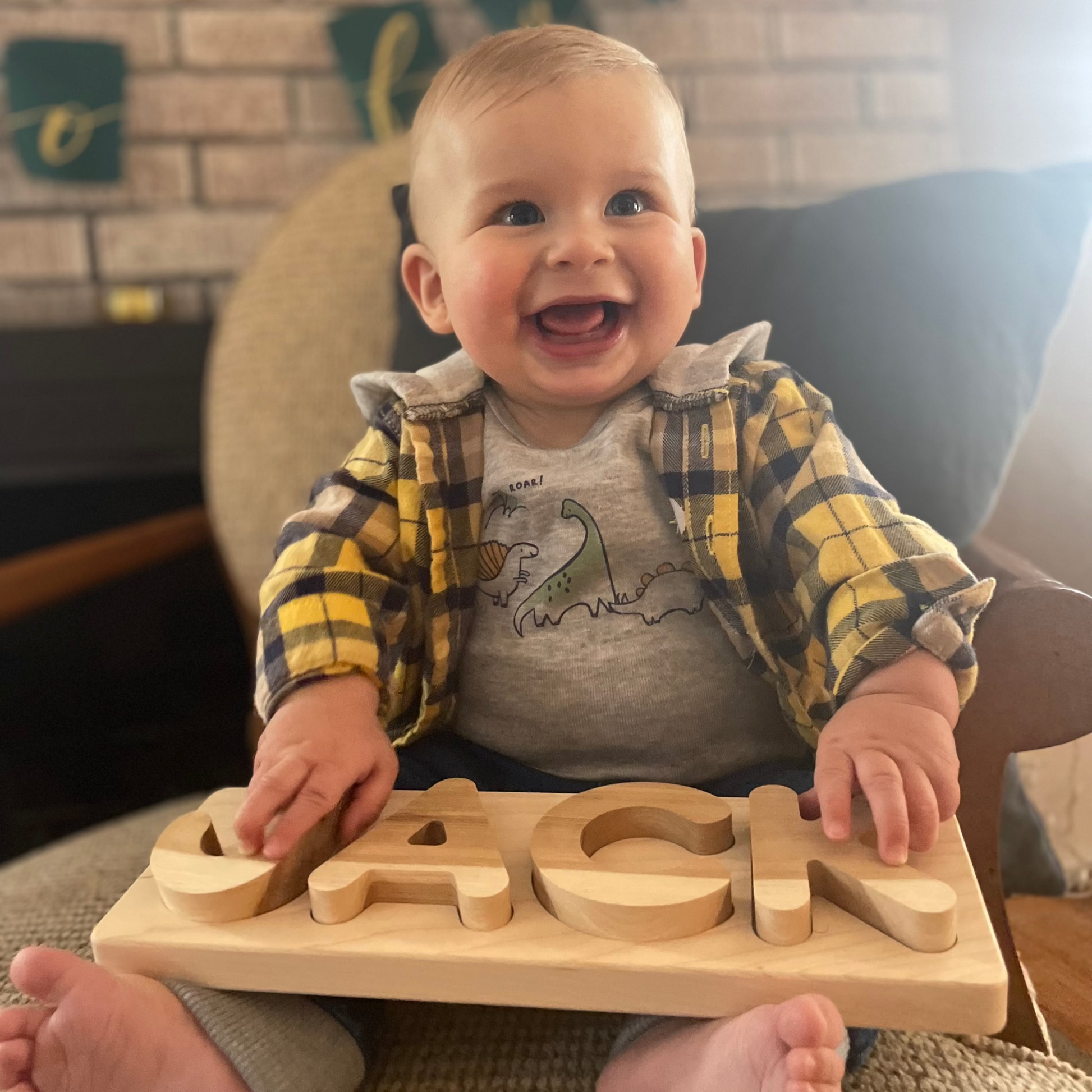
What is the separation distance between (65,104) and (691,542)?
105 centimetres

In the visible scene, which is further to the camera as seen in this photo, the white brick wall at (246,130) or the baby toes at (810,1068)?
the white brick wall at (246,130)

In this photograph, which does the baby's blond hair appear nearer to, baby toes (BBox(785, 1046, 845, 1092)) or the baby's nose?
the baby's nose

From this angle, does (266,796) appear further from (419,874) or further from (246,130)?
(246,130)

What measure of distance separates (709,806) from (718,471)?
0.17 m

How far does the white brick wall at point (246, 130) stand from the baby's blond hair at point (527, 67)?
0.55 metres

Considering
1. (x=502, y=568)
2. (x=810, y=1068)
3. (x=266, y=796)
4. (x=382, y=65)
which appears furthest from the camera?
(x=382, y=65)

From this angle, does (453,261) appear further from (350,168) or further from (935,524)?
(350,168)

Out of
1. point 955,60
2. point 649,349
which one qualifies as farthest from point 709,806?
point 955,60

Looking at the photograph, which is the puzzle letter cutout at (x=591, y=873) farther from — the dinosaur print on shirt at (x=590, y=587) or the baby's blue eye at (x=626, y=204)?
the baby's blue eye at (x=626, y=204)

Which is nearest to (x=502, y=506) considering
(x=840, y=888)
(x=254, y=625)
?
(x=840, y=888)

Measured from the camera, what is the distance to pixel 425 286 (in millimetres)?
569

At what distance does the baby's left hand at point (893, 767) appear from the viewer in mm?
407

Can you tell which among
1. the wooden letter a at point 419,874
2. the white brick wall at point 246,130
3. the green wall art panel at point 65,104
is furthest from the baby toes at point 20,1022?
the green wall art panel at point 65,104

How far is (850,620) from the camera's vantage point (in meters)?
0.47
